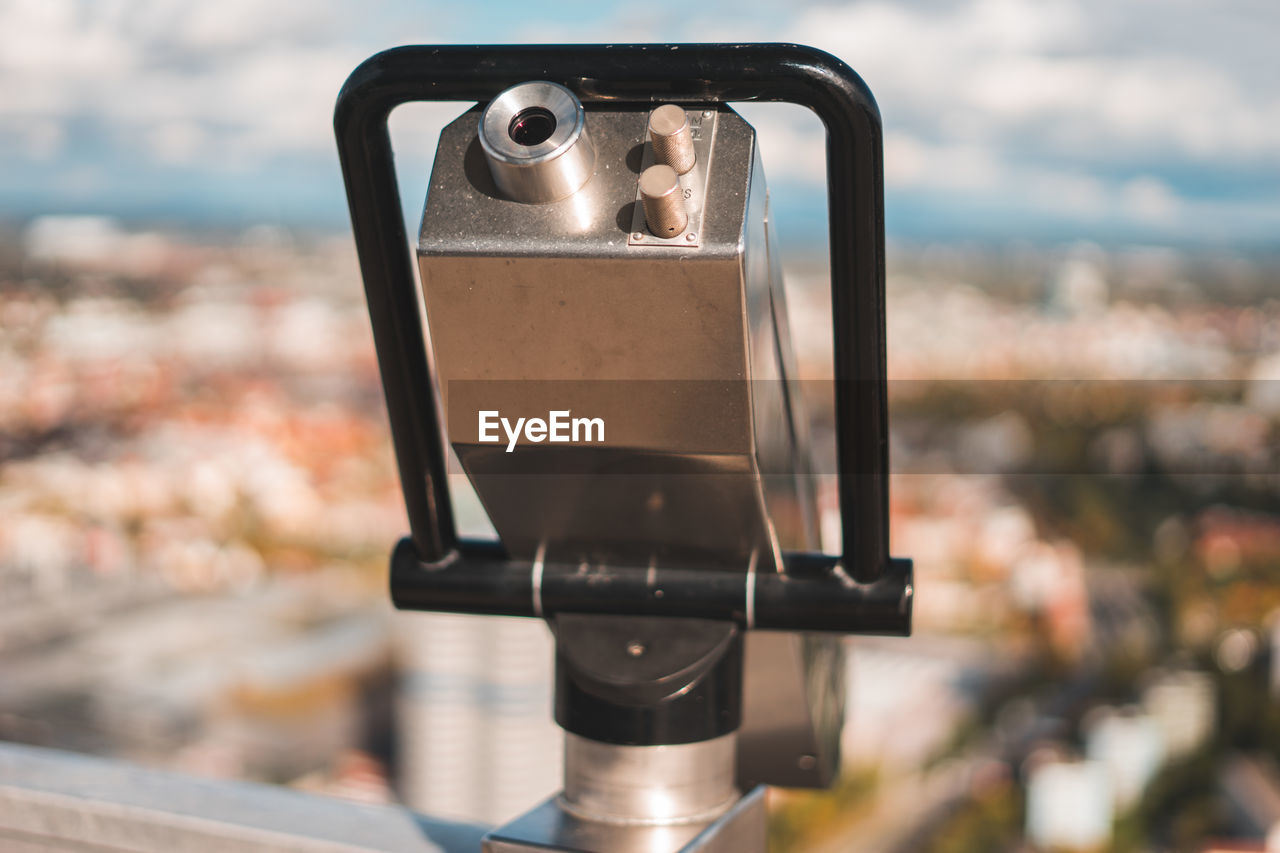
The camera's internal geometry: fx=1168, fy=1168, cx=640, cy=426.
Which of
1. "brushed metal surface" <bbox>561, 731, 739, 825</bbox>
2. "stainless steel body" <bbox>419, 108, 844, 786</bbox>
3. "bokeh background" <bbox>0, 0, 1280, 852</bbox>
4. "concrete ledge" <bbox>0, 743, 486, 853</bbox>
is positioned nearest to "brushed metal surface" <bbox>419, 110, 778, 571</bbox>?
"stainless steel body" <bbox>419, 108, 844, 786</bbox>

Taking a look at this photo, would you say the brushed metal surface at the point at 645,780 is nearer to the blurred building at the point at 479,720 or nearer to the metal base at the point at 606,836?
the metal base at the point at 606,836

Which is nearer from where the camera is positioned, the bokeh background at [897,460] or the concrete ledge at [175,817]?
the concrete ledge at [175,817]

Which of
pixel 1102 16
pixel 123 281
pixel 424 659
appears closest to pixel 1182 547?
pixel 1102 16

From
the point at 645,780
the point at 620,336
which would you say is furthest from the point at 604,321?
the point at 645,780

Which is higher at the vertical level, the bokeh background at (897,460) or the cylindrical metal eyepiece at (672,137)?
the cylindrical metal eyepiece at (672,137)

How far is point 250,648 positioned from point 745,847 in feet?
37.6

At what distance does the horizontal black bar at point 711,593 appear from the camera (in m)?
0.57

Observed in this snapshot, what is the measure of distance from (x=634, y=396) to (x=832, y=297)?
0.10 meters

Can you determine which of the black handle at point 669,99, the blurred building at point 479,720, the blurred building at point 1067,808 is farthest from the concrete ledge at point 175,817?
the blurred building at point 1067,808

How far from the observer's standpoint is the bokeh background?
8.30 metres

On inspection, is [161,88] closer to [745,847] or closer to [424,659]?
[424,659]

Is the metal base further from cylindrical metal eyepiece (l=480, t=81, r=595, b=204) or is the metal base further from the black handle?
cylindrical metal eyepiece (l=480, t=81, r=595, b=204)

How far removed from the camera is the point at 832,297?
1.68 ft

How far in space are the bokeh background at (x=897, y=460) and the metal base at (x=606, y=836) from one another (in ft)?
21.2
